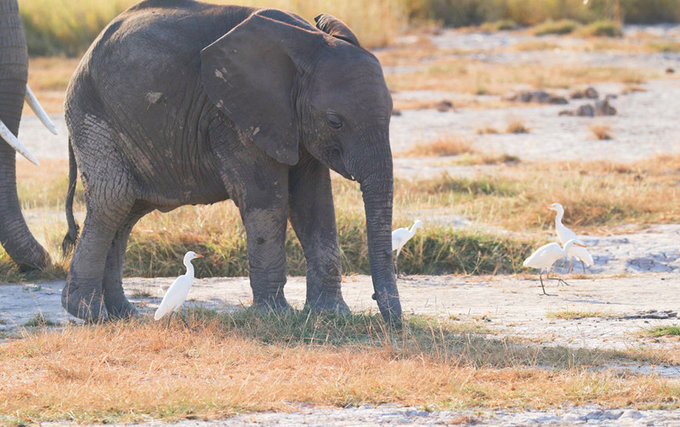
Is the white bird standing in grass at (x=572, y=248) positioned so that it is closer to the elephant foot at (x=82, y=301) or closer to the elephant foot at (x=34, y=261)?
the elephant foot at (x=82, y=301)

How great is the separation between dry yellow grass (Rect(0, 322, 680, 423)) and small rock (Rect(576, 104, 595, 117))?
1222 cm

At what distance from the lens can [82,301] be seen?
301 inches

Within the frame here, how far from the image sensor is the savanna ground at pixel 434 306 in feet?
18.5

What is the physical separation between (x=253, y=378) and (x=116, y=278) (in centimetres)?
244

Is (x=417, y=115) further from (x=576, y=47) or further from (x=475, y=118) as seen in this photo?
(x=576, y=47)

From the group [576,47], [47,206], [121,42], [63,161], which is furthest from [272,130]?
[576,47]

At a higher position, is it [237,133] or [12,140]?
[237,133]

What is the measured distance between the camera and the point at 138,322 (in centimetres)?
737

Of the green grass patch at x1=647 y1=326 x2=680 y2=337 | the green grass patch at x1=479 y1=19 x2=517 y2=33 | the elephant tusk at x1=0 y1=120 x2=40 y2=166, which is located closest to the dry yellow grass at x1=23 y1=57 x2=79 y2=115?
the elephant tusk at x1=0 y1=120 x2=40 y2=166

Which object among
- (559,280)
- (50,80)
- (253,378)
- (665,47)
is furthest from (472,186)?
(665,47)

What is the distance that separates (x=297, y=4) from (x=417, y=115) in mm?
12439

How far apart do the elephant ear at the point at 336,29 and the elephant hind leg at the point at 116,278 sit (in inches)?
71.5

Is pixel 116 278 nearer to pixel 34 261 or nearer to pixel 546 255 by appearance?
pixel 34 261

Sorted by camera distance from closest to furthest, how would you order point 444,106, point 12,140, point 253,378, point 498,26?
point 253,378
point 12,140
point 444,106
point 498,26
